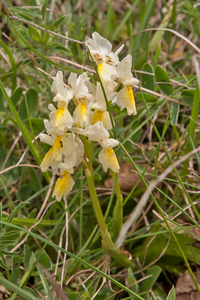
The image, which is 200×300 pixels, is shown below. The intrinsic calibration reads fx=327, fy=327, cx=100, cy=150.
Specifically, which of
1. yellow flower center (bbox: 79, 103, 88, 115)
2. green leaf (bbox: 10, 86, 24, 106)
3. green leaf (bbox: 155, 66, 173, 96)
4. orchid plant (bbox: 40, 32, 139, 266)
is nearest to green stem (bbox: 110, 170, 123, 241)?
orchid plant (bbox: 40, 32, 139, 266)

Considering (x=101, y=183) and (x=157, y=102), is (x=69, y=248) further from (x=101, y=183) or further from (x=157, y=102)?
(x=157, y=102)

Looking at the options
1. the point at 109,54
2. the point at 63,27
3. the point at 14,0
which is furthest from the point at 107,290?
the point at 14,0

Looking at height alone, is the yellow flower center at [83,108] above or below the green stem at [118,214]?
above

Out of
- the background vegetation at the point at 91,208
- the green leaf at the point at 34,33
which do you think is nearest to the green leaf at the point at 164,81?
the background vegetation at the point at 91,208

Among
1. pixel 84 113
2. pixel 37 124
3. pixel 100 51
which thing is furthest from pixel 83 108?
pixel 37 124

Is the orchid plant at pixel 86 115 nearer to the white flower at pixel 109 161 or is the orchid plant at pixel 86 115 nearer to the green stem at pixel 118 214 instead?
the white flower at pixel 109 161

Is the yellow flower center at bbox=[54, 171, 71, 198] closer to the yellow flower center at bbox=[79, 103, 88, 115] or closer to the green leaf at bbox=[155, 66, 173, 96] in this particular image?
the yellow flower center at bbox=[79, 103, 88, 115]

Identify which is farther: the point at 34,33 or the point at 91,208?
the point at 91,208

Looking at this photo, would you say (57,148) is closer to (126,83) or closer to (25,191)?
(126,83)
